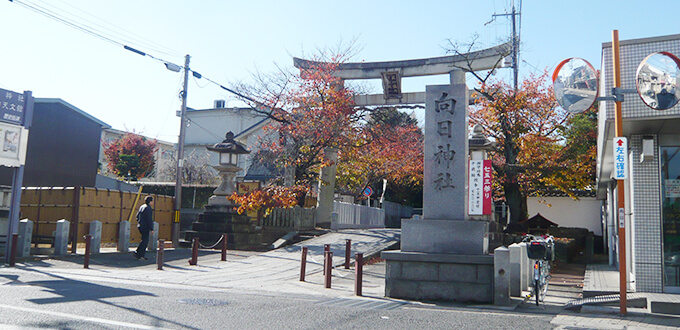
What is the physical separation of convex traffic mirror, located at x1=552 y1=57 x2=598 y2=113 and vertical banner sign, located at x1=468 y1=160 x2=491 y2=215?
7.02m

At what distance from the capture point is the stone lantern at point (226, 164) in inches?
798

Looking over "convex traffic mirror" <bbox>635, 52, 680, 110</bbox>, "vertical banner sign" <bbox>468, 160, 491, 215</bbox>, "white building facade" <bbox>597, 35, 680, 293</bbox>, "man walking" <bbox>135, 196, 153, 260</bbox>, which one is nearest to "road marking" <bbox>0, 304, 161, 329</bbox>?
"convex traffic mirror" <bbox>635, 52, 680, 110</bbox>

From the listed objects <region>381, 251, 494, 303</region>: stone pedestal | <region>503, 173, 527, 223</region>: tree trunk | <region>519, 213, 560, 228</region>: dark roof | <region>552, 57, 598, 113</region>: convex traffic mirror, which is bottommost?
<region>381, 251, 494, 303</region>: stone pedestal

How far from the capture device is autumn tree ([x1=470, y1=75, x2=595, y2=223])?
21.7m

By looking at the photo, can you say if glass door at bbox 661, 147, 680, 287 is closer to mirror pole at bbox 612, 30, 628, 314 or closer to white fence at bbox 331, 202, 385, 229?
mirror pole at bbox 612, 30, 628, 314

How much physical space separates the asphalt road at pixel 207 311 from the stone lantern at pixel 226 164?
35.4 ft

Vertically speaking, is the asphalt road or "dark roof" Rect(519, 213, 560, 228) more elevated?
"dark roof" Rect(519, 213, 560, 228)

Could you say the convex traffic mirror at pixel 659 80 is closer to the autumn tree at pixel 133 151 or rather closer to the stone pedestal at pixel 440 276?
the stone pedestal at pixel 440 276

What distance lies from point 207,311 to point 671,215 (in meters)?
8.59

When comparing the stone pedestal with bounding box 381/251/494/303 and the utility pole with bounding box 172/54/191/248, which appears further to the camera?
the utility pole with bounding box 172/54/191/248

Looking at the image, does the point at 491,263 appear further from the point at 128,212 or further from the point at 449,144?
the point at 128,212

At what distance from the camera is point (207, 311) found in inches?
282

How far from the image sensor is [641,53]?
387 inches

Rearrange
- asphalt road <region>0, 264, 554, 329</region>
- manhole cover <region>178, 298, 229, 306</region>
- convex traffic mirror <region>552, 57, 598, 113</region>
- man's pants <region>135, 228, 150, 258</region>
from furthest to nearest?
man's pants <region>135, 228, 150, 258</region> → convex traffic mirror <region>552, 57, 598, 113</region> → manhole cover <region>178, 298, 229, 306</region> → asphalt road <region>0, 264, 554, 329</region>
